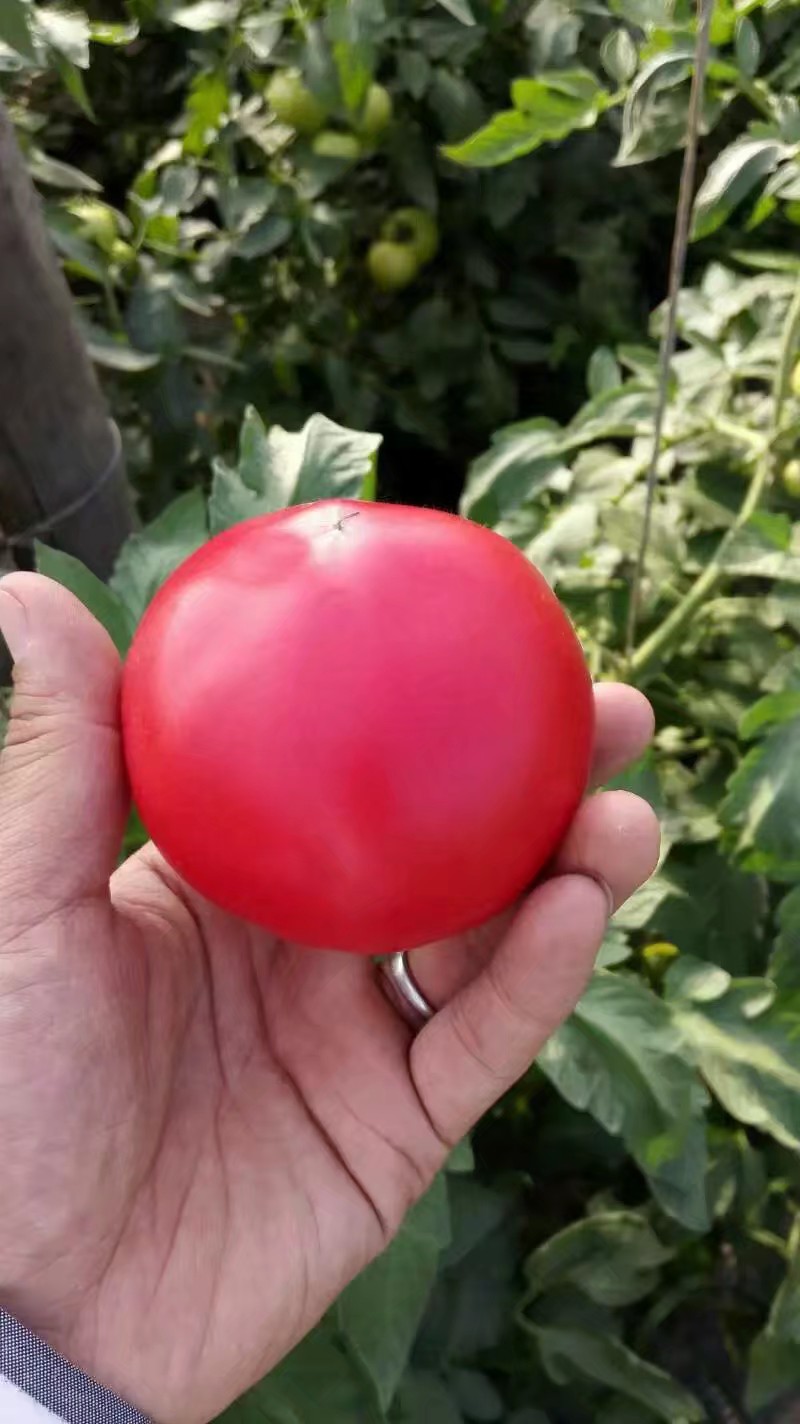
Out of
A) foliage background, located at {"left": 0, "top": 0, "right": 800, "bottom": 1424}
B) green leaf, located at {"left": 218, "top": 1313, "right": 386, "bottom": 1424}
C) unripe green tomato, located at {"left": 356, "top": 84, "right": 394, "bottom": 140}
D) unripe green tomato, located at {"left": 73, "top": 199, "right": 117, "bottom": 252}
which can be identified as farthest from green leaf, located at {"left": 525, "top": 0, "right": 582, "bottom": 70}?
green leaf, located at {"left": 218, "top": 1313, "right": 386, "bottom": 1424}

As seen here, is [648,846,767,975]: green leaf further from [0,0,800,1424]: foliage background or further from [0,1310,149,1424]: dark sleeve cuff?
[0,1310,149,1424]: dark sleeve cuff

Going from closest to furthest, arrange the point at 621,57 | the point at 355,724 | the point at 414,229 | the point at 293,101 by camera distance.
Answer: the point at 355,724 → the point at 621,57 → the point at 293,101 → the point at 414,229

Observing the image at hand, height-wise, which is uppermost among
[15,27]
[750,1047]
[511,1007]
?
[15,27]

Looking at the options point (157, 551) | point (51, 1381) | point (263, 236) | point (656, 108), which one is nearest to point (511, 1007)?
point (51, 1381)

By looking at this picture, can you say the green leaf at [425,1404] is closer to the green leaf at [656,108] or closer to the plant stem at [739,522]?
the plant stem at [739,522]

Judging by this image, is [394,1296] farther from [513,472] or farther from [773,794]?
[513,472]

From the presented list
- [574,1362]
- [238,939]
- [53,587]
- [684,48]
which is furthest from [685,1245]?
[684,48]
